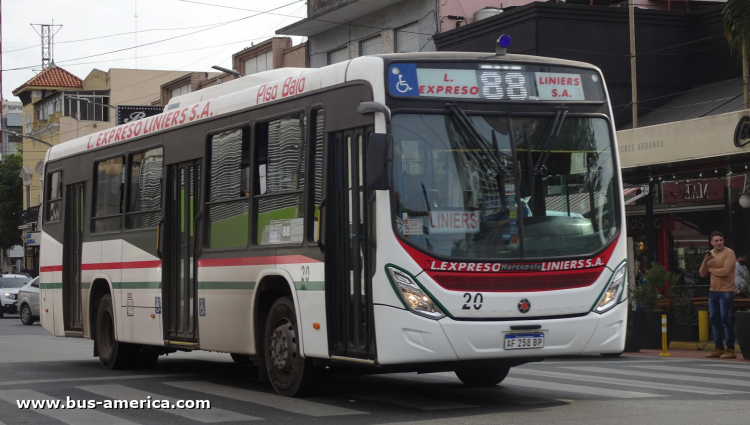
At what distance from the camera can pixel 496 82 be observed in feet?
Answer: 32.6

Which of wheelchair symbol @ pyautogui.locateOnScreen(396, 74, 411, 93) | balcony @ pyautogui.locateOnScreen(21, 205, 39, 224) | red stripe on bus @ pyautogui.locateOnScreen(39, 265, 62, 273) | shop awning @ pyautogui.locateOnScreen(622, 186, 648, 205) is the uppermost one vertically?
balcony @ pyautogui.locateOnScreen(21, 205, 39, 224)

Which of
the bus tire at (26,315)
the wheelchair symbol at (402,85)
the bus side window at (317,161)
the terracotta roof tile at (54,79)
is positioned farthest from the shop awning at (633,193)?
the terracotta roof tile at (54,79)

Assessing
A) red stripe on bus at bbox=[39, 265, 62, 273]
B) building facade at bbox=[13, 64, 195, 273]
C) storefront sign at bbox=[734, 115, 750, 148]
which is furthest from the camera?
building facade at bbox=[13, 64, 195, 273]

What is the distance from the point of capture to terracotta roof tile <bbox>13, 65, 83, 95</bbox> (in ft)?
273

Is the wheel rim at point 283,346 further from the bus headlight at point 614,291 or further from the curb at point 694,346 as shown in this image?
the curb at point 694,346

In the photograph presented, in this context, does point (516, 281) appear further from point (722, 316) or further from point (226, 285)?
point (722, 316)

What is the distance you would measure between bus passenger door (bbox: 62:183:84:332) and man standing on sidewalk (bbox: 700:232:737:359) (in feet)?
31.5

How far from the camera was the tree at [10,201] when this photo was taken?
7919 cm

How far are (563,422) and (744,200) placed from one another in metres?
14.8

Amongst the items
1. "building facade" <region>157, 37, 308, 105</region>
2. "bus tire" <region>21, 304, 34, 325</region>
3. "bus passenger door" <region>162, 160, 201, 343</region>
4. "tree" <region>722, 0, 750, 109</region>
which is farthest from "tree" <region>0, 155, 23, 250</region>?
"bus passenger door" <region>162, 160, 201, 343</region>

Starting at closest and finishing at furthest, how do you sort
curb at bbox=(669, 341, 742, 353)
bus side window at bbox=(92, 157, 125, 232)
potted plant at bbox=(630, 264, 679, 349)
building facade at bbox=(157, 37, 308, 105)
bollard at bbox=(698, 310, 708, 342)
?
bus side window at bbox=(92, 157, 125, 232) → potted plant at bbox=(630, 264, 679, 349) → curb at bbox=(669, 341, 742, 353) → bollard at bbox=(698, 310, 708, 342) → building facade at bbox=(157, 37, 308, 105)

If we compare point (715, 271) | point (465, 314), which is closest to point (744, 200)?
point (715, 271)

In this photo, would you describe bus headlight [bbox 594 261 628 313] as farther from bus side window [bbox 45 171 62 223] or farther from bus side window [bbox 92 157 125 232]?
bus side window [bbox 45 171 62 223]

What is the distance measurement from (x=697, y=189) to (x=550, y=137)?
14758 millimetres
